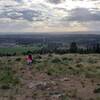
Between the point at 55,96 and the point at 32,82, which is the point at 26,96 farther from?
the point at 32,82

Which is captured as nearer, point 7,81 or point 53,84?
point 53,84

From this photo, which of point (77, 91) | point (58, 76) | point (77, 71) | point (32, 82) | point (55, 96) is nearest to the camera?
point (55, 96)

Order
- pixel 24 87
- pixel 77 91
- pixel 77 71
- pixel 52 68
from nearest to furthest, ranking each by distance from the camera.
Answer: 1. pixel 77 91
2. pixel 24 87
3. pixel 77 71
4. pixel 52 68

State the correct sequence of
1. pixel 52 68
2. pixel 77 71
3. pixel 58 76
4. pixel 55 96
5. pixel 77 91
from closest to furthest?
1. pixel 55 96
2. pixel 77 91
3. pixel 58 76
4. pixel 77 71
5. pixel 52 68

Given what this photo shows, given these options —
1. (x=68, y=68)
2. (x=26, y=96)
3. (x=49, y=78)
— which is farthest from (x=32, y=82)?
(x=68, y=68)

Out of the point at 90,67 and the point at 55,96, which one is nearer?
the point at 55,96

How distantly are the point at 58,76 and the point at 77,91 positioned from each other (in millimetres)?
4821

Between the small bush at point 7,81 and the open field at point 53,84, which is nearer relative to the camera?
the open field at point 53,84

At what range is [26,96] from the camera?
1412 cm

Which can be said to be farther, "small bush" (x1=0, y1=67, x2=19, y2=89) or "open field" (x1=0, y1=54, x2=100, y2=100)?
"small bush" (x1=0, y1=67, x2=19, y2=89)

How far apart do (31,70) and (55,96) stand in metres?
8.96

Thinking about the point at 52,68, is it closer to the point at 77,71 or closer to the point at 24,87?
the point at 77,71

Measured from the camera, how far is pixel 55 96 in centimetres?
1384

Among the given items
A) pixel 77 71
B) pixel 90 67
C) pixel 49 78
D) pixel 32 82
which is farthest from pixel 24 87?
pixel 90 67
